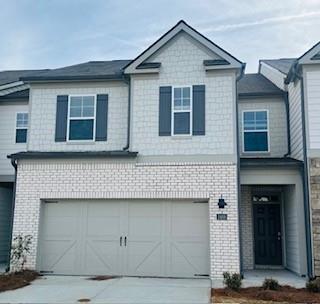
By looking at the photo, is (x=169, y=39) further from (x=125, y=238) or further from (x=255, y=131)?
(x=125, y=238)

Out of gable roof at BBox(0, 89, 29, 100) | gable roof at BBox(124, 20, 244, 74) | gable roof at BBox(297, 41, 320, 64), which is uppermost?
gable roof at BBox(124, 20, 244, 74)

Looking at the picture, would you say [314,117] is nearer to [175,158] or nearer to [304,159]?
[304,159]

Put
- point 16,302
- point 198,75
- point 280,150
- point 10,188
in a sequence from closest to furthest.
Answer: point 16,302
point 198,75
point 280,150
point 10,188

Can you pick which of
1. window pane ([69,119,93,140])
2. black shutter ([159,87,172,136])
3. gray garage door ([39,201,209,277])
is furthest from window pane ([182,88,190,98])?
gray garage door ([39,201,209,277])

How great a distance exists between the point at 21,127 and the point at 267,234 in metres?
9.99

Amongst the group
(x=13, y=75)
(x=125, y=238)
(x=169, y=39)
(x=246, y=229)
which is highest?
(x=13, y=75)

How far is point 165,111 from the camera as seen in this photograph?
12.6 meters

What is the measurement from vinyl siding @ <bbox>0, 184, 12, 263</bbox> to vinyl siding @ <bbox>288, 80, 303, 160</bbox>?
11050 mm

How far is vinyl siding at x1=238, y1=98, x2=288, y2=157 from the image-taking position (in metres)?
14.6

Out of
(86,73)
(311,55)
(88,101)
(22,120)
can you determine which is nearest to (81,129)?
(88,101)

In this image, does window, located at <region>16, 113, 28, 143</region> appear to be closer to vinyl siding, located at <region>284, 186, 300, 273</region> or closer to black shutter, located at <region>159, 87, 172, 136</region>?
black shutter, located at <region>159, 87, 172, 136</region>

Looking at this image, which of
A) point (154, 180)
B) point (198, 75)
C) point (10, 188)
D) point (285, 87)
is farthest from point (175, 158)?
point (10, 188)

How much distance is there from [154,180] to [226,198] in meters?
2.20

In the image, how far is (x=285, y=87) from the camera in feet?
48.5
